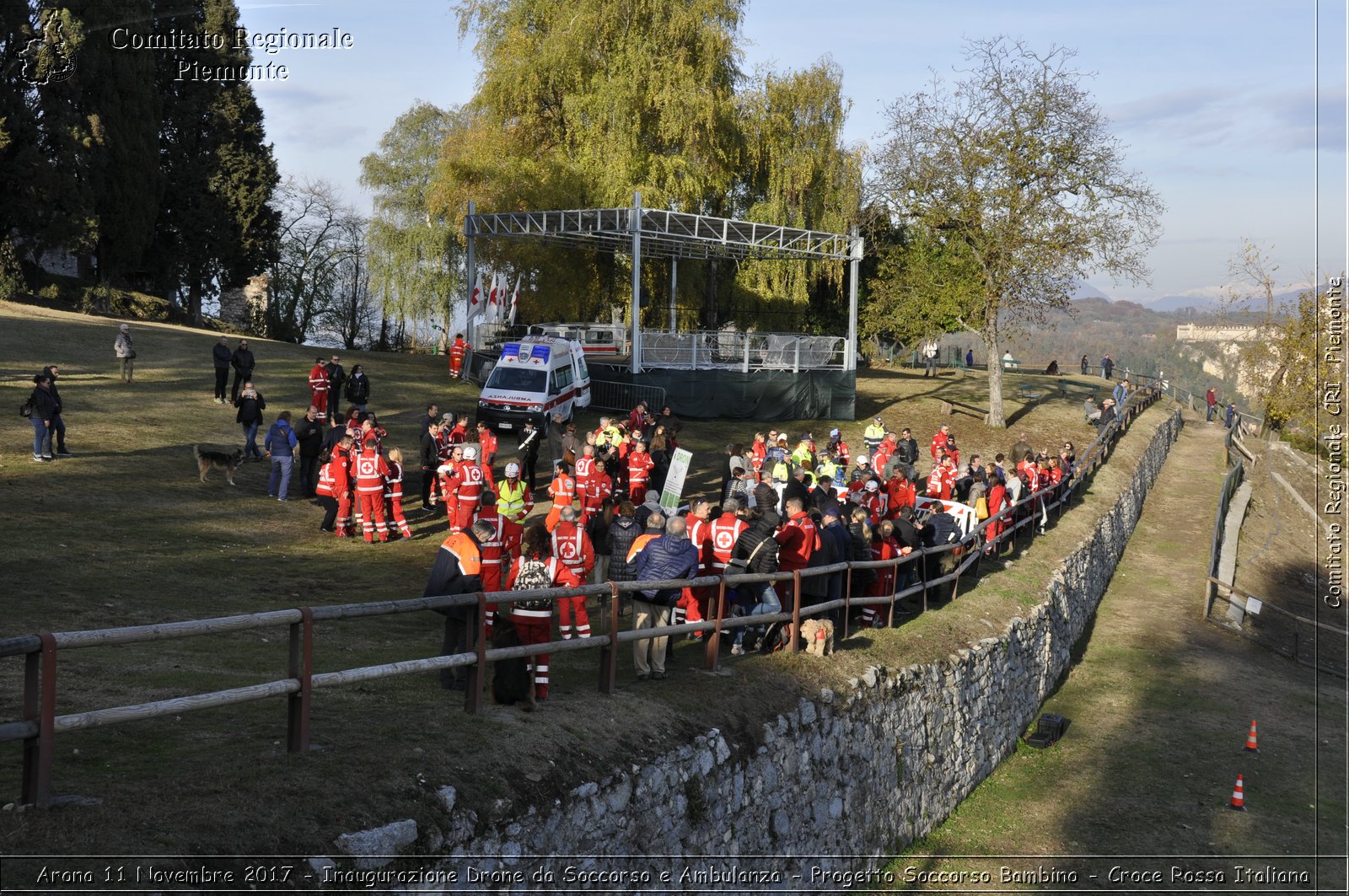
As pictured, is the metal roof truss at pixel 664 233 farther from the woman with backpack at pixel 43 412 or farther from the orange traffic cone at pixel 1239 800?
the orange traffic cone at pixel 1239 800

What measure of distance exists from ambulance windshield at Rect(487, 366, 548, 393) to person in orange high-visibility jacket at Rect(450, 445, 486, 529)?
35.0 ft

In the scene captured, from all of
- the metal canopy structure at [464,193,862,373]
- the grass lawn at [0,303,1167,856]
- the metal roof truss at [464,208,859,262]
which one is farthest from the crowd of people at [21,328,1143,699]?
the metal roof truss at [464,208,859,262]

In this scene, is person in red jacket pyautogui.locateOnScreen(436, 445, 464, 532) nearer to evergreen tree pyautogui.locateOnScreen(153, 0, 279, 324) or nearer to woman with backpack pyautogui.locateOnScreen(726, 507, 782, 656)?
woman with backpack pyautogui.locateOnScreen(726, 507, 782, 656)

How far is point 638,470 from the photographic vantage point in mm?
18250

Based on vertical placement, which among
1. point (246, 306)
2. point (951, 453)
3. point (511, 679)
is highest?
point (246, 306)

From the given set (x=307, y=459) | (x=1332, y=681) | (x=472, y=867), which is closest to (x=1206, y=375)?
(x=1332, y=681)

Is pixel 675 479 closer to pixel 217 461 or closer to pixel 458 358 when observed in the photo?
pixel 217 461

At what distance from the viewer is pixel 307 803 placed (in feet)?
18.9

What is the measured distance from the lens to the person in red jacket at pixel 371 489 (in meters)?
15.7

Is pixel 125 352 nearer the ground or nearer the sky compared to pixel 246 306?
nearer the ground

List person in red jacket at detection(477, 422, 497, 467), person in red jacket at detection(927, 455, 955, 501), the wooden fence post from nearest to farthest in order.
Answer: the wooden fence post, person in red jacket at detection(477, 422, 497, 467), person in red jacket at detection(927, 455, 955, 501)

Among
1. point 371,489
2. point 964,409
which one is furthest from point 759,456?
point 964,409

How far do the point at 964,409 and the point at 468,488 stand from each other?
2702 cm

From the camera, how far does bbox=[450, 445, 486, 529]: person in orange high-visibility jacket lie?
14461 mm
